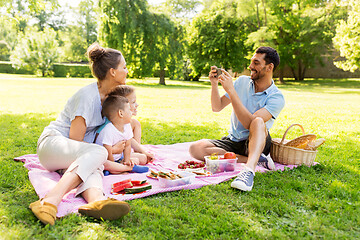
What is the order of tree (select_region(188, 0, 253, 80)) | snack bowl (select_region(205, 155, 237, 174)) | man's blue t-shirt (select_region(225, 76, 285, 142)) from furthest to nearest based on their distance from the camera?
tree (select_region(188, 0, 253, 80))
man's blue t-shirt (select_region(225, 76, 285, 142))
snack bowl (select_region(205, 155, 237, 174))

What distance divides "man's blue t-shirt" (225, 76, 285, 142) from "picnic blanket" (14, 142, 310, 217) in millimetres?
412

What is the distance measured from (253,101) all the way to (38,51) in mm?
28801

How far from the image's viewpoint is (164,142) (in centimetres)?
541

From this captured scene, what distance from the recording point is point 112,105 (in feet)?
10.9

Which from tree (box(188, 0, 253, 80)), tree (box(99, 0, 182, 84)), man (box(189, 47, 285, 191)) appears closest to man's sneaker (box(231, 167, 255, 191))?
man (box(189, 47, 285, 191))

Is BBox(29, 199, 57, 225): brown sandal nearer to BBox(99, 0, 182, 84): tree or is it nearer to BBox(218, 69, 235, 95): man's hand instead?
BBox(218, 69, 235, 95): man's hand

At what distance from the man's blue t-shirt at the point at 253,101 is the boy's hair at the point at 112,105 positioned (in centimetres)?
147

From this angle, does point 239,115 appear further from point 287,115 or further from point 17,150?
point 287,115

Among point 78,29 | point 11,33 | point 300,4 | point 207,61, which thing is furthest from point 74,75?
point 11,33

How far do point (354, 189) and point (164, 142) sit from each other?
3019 mm

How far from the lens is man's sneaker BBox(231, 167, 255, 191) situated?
118 inches

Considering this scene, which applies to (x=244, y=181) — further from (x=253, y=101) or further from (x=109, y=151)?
(x=109, y=151)

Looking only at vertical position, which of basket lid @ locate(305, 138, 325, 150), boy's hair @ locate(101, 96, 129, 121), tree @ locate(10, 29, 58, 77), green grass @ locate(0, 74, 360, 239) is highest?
tree @ locate(10, 29, 58, 77)

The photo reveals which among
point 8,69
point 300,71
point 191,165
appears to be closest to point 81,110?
point 191,165
